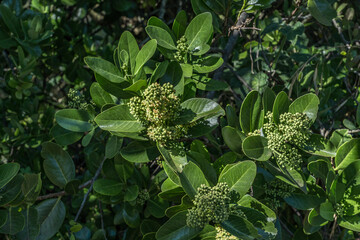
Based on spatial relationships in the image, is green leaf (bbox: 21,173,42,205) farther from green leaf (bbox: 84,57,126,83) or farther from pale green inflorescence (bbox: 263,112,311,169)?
pale green inflorescence (bbox: 263,112,311,169)

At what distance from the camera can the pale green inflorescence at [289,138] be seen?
1.63 metres

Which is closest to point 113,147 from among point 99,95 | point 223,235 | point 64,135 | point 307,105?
point 99,95

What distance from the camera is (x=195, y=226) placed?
1583 mm

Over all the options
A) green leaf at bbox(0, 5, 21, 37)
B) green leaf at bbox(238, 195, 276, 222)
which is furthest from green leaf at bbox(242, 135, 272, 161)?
green leaf at bbox(0, 5, 21, 37)

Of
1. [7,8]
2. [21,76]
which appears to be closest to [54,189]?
[21,76]

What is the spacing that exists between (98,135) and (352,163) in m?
1.27

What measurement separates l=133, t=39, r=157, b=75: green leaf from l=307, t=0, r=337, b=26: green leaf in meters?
0.99

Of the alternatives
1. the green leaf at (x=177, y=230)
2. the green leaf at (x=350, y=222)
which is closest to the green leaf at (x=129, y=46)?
the green leaf at (x=177, y=230)

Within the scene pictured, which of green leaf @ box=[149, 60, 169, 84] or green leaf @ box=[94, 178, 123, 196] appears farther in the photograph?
green leaf @ box=[94, 178, 123, 196]

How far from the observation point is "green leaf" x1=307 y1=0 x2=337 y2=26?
2.06m

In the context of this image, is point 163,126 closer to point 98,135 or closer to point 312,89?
point 98,135

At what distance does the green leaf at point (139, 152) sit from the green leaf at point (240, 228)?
47 cm

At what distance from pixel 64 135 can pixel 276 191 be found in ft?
3.96

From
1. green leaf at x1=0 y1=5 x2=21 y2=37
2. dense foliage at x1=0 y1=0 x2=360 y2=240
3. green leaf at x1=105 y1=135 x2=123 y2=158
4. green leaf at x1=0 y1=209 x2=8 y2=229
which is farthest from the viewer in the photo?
green leaf at x1=0 y1=5 x2=21 y2=37
